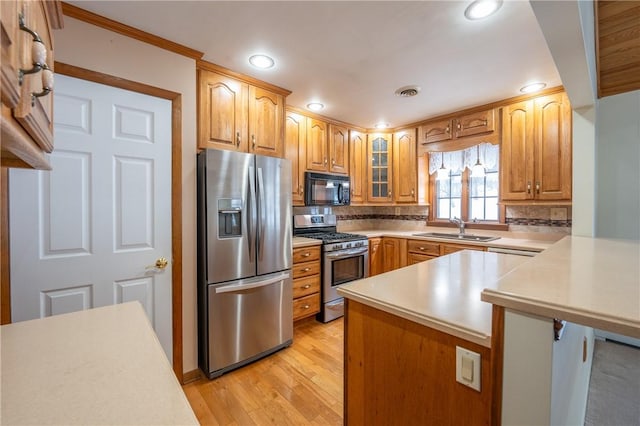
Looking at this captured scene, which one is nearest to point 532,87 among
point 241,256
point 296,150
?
point 296,150

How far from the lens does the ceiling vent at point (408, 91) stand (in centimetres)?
256

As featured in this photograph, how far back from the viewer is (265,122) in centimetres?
246

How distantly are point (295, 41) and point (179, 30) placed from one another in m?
0.73

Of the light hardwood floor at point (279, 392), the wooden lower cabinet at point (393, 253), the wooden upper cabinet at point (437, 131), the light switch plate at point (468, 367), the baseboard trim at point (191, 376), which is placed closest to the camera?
the light switch plate at point (468, 367)

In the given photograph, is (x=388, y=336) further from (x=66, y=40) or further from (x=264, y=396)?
(x=66, y=40)

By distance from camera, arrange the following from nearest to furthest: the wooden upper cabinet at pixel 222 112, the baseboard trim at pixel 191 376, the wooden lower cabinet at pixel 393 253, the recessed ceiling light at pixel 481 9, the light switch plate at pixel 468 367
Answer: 1. the light switch plate at pixel 468 367
2. the recessed ceiling light at pixel 481 9
3. the baseboard trim at pixel 191 376
4. the wooden upper cabinet at pixel 222 112
5. the wooden lower cabinet at pixel 393 253

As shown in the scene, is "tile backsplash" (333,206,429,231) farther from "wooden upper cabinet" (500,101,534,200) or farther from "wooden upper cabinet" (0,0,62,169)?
"wooden upper cabinet" (0,0,62,169)

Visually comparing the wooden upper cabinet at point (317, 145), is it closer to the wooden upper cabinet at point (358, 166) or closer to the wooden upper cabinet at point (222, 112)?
the wooden upper cabinet at point (358, 166)

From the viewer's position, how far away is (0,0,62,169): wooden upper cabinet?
0.43m

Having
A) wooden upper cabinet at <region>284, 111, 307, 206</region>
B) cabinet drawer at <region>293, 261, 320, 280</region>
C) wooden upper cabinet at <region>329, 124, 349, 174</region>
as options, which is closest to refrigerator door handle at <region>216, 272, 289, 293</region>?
cabinet drawer at <region>293, 261, 320, 280</region>

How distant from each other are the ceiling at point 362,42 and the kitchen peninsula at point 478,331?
1.41 metres

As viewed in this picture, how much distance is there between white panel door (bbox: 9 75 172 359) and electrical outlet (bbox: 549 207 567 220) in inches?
143

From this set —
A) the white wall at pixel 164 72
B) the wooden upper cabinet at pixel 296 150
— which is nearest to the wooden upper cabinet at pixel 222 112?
the white wall at pixel 164 72

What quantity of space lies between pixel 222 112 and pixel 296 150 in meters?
1.06
